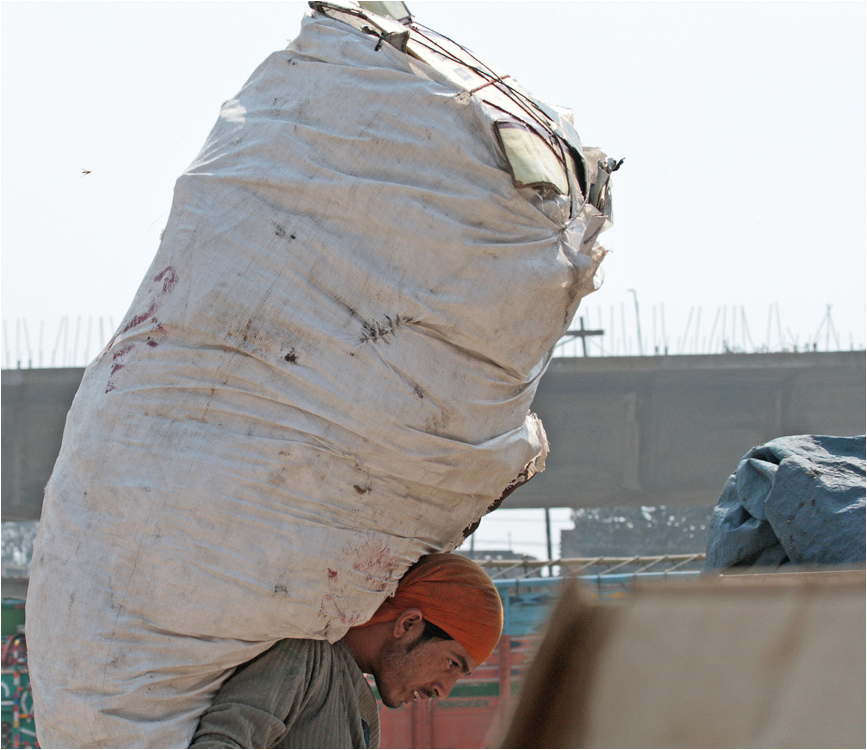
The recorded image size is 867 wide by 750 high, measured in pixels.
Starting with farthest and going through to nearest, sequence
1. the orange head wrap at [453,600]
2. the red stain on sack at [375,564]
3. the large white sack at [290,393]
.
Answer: the orange head wrap at [453,600]
the red stain on sack at [375,564]
the large white sack at [290,393]

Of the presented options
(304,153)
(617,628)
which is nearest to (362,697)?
(304,153)

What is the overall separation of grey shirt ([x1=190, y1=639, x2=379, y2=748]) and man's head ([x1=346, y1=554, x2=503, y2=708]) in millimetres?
108

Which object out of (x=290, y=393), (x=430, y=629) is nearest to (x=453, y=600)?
(x=430, y=629)

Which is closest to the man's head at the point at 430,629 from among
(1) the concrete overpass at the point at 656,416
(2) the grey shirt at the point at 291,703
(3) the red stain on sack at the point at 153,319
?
(2) the grey shirt at the point at 291,703

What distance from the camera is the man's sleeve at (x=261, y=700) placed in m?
1.69

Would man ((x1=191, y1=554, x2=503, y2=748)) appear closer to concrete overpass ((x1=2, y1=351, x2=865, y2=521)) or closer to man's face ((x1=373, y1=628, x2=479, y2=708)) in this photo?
Result: man's face ((x1=373, y1=628, x2=479, y2=708))

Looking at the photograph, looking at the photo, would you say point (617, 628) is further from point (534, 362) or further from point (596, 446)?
point (596, 446)

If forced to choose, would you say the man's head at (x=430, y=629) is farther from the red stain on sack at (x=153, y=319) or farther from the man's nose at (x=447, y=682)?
the red stain on sack at (x=153, y=319)

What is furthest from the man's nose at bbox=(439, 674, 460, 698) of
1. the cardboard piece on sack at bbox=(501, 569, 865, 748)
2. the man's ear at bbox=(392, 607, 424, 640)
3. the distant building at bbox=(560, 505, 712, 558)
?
the distant building at bbox=(560, 505, 712, 558)

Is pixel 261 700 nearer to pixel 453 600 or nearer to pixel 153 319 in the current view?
pixel 453 600

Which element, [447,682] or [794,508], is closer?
[447,682]

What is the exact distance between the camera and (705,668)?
68 centimetres

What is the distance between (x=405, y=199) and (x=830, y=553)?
4.81ft

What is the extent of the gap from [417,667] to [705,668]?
60.2 inches
